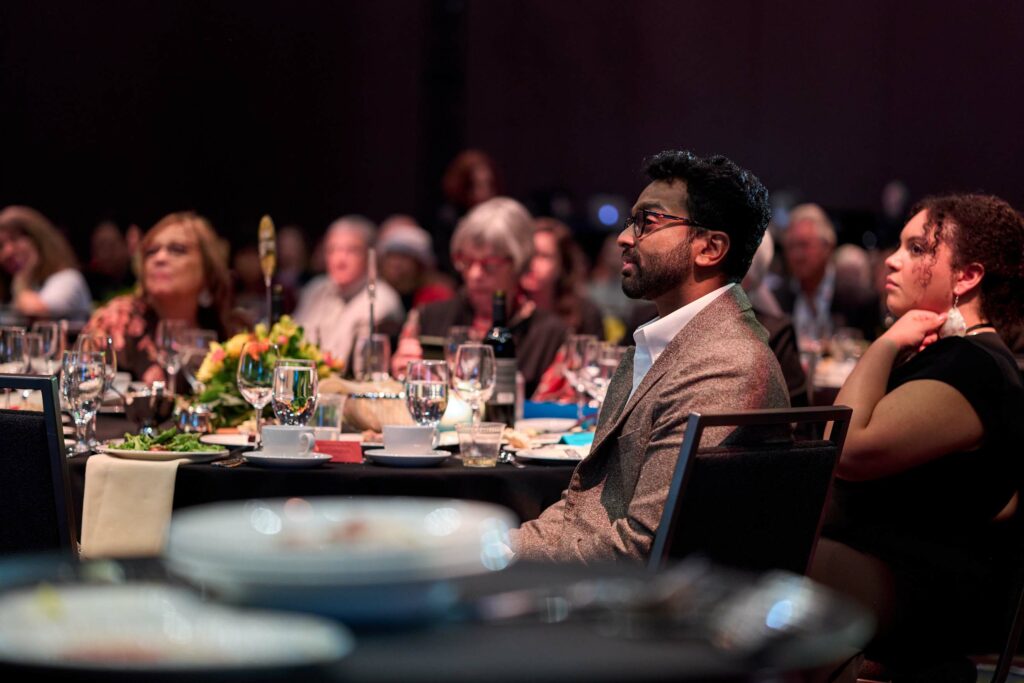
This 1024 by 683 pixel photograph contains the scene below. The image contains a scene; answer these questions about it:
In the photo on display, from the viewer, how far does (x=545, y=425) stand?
3.77m

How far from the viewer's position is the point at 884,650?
2730mm

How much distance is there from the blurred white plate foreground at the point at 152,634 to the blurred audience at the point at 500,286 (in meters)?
3.95

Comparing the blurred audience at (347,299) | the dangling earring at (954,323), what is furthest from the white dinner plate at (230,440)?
the blurred audience at (347,299)

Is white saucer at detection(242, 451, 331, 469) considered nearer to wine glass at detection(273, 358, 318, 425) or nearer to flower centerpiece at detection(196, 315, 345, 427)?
wine glass at detection(273, 358, 318, 425)

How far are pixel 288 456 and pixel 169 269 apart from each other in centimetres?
275

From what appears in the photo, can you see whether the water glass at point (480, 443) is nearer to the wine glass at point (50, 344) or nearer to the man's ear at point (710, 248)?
the man's ear at point (710, 248)

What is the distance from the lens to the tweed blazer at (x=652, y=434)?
2.37 metres

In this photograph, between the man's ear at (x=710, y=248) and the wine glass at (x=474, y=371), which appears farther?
the wine glass at (x=474, y=371)

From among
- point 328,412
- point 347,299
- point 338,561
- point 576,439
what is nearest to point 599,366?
point 576,439

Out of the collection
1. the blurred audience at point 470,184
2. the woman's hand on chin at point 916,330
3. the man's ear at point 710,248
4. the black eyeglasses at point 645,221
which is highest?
the blurred audience at point 470,184

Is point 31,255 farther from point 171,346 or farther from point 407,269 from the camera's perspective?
point 171,346

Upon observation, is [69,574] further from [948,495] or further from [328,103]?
[328,103]

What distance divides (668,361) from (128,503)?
110cm

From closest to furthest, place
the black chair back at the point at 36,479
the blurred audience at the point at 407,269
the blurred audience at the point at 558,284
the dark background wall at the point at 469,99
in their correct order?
the black chair back at the point at 36,479 < the blurred audience at the point at 558,284 < the blurred audience at the point at 407,269 < the dark background wall at the point at 469,99
